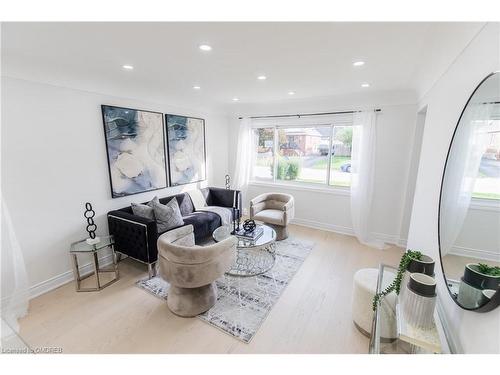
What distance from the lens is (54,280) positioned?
2508 millimetres

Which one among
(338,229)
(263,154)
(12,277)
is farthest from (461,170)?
(263,154)

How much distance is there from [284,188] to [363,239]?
177 centimetres

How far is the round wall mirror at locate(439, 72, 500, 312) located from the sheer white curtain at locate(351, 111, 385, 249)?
7.97 ft

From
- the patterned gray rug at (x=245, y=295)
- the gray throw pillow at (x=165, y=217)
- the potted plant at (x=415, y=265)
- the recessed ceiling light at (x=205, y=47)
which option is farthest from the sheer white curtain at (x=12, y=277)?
the potted plant at (x=415, y=265)

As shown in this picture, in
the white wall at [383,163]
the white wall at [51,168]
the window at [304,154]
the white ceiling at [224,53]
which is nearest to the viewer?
the white ceiling at [224,53]

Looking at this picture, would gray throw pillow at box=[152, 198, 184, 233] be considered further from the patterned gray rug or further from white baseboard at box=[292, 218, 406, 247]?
white baseboard at box=[292, 218, 406, 247]

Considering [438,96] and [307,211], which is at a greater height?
[438,96]

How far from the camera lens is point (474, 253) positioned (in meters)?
1.00

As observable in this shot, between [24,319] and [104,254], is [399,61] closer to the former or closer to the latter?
[104,254]

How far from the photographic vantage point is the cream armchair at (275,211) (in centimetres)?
369

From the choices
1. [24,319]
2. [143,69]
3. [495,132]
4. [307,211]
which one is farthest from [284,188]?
[24,319]

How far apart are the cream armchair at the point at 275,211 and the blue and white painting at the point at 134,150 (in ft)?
5.54

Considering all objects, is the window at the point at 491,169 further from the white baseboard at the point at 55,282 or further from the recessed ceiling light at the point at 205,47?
the white baseboard at the point at 55,282
